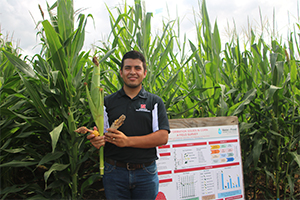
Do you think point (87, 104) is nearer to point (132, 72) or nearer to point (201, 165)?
point (132, 72)

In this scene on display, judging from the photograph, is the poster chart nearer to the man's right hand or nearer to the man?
the man

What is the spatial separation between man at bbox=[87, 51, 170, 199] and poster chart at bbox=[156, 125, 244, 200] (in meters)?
0.38

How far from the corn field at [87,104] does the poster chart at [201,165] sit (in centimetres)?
29

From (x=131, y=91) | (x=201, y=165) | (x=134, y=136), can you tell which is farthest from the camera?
(x=201, y=165)

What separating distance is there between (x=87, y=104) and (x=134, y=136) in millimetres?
786

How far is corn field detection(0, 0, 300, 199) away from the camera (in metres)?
1.64

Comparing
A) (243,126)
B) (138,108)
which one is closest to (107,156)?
(138,108)

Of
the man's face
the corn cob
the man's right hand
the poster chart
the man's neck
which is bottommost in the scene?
the poster chart

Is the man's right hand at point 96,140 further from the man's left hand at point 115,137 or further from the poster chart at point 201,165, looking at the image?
the poster chart at point 201,165

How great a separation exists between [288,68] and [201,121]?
1495 mm

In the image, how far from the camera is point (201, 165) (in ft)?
5.86

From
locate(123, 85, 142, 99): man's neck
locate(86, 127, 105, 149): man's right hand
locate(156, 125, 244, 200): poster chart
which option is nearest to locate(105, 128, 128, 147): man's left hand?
locate(86, 127, 105, 149): man's right hand

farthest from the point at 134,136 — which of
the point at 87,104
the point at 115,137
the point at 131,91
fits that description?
the point at 87,104

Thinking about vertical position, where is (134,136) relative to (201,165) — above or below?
above
